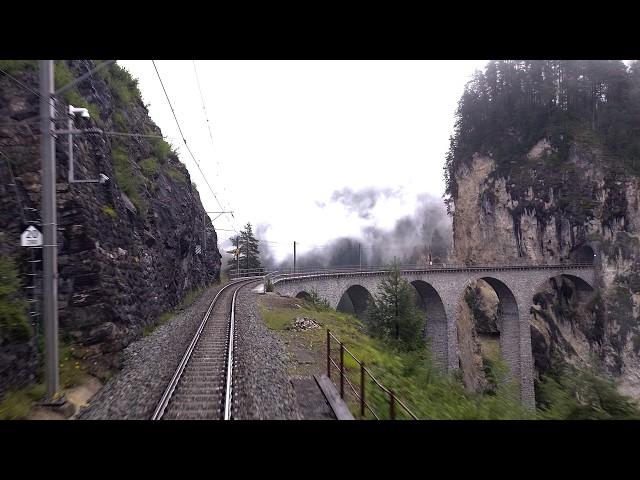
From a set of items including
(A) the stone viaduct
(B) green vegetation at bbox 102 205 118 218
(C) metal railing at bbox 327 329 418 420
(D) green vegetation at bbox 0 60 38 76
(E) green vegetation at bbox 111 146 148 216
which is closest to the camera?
(C) metal railing at bbox 327 329 418 420

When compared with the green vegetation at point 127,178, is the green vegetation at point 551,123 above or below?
above

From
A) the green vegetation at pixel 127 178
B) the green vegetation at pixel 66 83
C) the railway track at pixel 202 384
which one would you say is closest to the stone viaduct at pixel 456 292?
the green vegetation at pixel 127 178

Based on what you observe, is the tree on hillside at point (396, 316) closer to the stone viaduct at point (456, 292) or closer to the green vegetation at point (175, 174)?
the stone viaduct at point (456, 292)

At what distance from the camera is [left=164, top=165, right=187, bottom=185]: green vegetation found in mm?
20719

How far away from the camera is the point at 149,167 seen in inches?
666

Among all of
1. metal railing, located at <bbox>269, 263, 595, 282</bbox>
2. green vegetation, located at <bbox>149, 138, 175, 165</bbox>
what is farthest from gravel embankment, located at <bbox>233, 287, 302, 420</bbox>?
metal railing, located at <bbox>269, 263, 595, 282</bbox>

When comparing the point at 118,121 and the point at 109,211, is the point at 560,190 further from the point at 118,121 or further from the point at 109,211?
the point at 109,211

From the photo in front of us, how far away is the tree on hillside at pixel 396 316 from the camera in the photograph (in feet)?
51.8

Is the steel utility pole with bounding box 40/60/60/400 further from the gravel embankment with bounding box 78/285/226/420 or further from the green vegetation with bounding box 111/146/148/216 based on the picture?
the green vegetation with bounding box 111/146/148/216

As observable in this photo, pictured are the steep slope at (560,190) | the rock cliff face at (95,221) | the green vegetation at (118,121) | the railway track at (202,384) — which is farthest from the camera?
the steep slope at (560,190)

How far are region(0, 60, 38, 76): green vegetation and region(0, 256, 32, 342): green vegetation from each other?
5088 millimetres

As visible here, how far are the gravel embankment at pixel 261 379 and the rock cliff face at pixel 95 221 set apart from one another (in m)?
3.09

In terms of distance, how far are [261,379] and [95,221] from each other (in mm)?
6000
